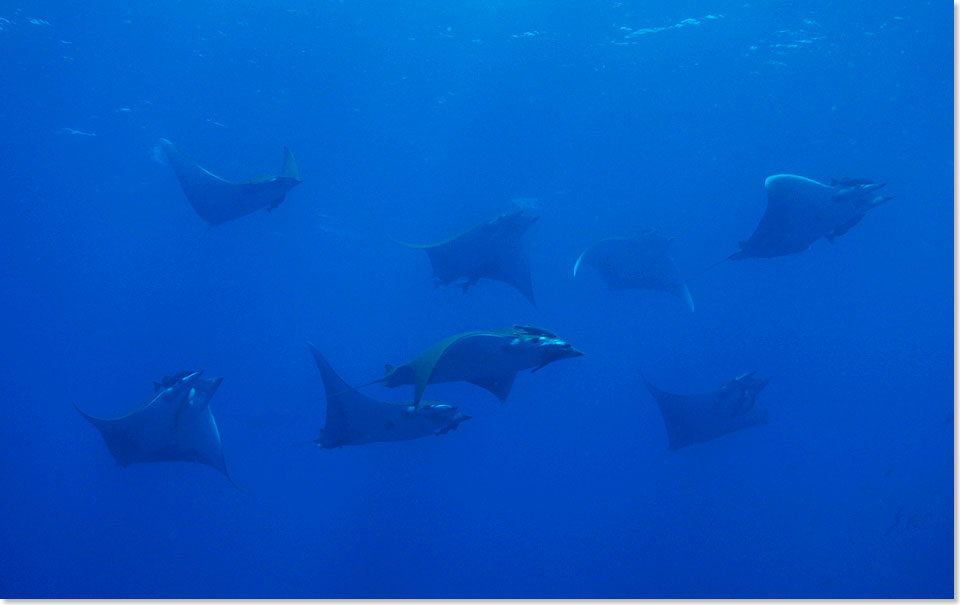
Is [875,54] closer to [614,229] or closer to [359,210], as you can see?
[614,229]

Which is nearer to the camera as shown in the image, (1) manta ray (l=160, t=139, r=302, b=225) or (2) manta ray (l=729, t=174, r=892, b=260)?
(2) manta ray (l=729, t=174, r=892, b=260)

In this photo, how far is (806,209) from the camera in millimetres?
6945

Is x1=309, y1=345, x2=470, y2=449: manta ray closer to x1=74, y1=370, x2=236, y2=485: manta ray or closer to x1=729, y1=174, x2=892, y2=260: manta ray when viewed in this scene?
x1=74, y1=370, x2=236, y2=485: manta ray

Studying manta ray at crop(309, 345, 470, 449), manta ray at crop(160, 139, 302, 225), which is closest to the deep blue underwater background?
manta ray at crop(160, 139, 302, 225)

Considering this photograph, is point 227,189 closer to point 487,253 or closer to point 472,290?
point 487,253

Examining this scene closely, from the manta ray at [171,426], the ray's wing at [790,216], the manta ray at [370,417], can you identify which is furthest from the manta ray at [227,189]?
the ray's wing at [790,216]

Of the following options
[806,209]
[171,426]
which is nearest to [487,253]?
[806,209]

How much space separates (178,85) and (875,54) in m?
16.6

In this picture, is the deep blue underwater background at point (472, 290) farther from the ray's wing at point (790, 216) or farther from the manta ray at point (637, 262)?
the ray's wing at point (790, 216)

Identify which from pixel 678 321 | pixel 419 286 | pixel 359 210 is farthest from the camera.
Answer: pixel 678 321

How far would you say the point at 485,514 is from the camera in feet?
84.7

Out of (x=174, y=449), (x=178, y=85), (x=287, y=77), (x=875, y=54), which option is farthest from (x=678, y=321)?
(x=174, y=449)

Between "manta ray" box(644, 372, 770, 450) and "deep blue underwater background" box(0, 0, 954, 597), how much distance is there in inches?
332

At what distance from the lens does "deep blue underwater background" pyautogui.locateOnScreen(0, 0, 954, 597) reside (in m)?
13.4
